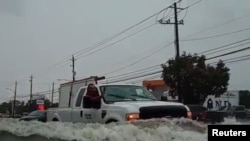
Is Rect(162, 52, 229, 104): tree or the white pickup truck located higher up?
Rect(162, 52, 229, 104): tree

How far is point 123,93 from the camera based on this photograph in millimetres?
12062

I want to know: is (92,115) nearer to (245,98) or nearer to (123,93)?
(123,93)

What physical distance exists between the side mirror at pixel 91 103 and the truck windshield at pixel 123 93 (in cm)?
22

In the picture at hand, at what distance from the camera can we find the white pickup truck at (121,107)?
10.6m

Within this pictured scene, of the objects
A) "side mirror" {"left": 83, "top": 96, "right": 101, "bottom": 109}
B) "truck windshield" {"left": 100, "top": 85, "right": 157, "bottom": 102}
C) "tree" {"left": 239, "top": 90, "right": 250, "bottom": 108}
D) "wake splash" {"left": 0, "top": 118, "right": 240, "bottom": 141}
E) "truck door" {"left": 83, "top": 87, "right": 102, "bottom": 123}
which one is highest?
"tree" {"left": 239, "top": 90, "right": 250, "bottom": 108}

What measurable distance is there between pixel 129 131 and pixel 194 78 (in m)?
32.1

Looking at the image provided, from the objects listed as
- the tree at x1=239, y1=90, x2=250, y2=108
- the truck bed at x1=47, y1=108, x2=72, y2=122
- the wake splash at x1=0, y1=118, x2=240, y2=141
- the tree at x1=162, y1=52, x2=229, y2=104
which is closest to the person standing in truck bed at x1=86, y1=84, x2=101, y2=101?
the truck bed at x1=47, y1=108, x2=72, y2=122

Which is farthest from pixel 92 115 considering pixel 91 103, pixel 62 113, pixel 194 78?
pixel 194 78

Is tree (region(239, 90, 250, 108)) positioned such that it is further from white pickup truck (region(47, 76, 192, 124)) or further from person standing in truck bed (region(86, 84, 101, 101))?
person standing in truck bed (region(86, 84, 101, 101))

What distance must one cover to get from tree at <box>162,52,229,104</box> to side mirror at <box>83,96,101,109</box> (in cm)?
2613

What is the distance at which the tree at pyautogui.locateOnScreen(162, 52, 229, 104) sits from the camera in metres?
38.2

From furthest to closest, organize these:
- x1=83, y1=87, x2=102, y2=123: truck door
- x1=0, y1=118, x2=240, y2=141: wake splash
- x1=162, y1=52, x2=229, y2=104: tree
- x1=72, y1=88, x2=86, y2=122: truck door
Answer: x1=162, y1=52, x2=229, y2=104: tree
x1=72, y1=88, x2=86, y2=122: truck door
x1=83, y1=87, x2=102, y2=123: truck door
x1=0, y1=118, x2=240, y2=141: wake splash
